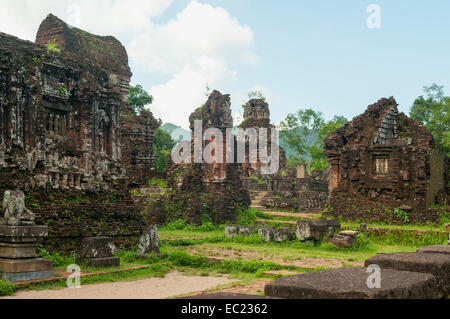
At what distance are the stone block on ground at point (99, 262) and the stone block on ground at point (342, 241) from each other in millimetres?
6304

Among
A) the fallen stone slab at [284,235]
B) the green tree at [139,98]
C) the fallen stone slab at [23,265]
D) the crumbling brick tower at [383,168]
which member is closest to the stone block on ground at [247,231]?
the fallen stone slab at [284,235]

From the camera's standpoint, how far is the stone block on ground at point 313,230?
1483 cm

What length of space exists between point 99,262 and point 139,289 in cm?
195

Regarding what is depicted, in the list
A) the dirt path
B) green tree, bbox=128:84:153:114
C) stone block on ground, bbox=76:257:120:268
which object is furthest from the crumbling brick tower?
green tree, bbox=128:84:153:114

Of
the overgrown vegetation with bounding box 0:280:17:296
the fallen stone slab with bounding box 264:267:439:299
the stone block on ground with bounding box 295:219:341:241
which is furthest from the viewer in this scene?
the stone block on ground with bounding box 295:219:341:241

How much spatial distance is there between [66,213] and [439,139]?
82.9 feet

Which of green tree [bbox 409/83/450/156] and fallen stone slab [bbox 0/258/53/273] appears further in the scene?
green tree [bbox 409/83/450/156]

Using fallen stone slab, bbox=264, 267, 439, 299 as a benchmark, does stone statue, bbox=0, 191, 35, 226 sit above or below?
above

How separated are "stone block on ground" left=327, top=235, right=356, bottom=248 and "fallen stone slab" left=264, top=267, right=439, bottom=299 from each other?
9847mm

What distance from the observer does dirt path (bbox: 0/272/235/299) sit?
820 cm

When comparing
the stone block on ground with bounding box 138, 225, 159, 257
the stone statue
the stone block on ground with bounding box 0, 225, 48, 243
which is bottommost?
the stone block on ground with bounding box 138, 225, 159, 257

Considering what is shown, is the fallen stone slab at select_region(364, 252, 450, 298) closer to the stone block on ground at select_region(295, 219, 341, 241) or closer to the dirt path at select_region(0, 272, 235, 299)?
the dirt path at select_region(0, 272, 235, 299)

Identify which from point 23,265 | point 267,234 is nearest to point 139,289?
point 23,265
